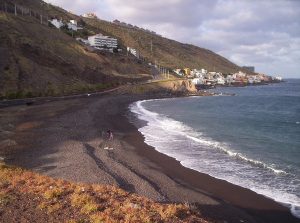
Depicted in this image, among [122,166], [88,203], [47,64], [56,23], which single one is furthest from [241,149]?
[56,23]

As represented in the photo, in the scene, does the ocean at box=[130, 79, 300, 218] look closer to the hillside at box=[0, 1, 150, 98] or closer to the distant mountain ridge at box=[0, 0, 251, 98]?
the hillside at box=[0, 1, 150, 98]

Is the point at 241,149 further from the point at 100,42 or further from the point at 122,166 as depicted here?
the point at 100,42

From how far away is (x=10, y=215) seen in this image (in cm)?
1181

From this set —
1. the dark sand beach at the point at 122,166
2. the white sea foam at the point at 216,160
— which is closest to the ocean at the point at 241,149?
the white sea foam at the point at 216,160

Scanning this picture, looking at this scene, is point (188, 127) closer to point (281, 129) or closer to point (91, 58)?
point (281, 129)

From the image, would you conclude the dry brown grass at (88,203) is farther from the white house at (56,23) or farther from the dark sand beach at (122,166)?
the white house at (56,23)

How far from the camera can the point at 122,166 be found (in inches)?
906

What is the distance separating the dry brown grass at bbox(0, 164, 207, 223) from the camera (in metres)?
11.9

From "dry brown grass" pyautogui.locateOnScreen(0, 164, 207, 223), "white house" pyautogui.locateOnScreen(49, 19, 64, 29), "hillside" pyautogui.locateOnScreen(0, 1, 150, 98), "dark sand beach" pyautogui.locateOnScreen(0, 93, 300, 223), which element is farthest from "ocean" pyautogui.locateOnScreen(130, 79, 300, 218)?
"white house" pyautogui.locateOnScreen(49, 19, 64, 29)

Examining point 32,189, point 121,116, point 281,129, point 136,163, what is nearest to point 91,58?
point 121,116

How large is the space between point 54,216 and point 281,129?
112 feet

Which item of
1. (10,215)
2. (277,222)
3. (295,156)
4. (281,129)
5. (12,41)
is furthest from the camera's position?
(12,41)

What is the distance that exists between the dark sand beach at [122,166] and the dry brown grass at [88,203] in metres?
3.10

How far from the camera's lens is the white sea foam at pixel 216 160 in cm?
1950
